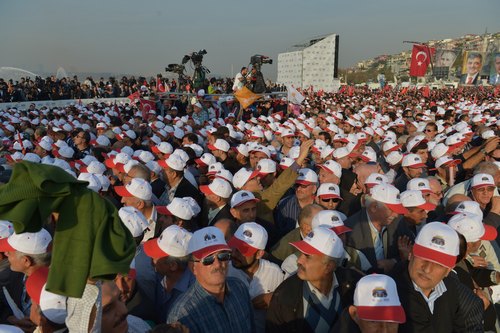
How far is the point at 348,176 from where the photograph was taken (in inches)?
285

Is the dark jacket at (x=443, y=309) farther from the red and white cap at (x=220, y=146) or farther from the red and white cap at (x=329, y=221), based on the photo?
the red and white cap at (x=220, y=146)

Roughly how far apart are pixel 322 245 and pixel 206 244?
0.87m

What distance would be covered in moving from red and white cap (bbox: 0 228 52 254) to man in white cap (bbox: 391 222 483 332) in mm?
2748

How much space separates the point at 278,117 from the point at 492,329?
40.0ft

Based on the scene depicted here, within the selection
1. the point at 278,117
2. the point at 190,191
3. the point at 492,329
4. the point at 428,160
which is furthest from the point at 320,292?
the point at 278,117

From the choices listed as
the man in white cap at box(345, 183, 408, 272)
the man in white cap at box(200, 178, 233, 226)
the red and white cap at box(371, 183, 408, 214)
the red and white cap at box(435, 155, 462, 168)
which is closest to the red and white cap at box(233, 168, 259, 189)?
the man in white cap at box(200, 178, 233, 226)

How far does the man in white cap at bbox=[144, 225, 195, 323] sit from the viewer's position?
3.67 m

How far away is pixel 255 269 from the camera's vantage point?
152 inches

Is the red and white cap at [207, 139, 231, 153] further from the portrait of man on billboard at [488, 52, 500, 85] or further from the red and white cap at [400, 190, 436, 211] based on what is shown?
the portrait of man on billboard at [488, 52, 500, 85]

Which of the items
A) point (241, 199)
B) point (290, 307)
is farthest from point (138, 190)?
point (290, 307)

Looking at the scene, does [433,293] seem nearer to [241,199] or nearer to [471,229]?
[471,229]

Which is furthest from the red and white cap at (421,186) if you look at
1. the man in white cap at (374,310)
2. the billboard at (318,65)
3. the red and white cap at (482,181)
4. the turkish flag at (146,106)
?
the billboard at (318,65)

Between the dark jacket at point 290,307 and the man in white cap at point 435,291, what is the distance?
1.53ft

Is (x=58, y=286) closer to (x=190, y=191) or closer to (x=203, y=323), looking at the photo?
(x=203, y=323)
